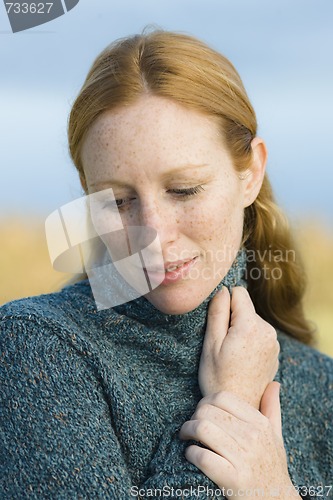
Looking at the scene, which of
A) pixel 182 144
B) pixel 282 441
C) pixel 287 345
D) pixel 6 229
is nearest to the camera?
pixel 182 144

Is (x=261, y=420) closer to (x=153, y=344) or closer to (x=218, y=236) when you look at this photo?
(x=153, y=344)

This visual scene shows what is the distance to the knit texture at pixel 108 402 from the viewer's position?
1.72 metres

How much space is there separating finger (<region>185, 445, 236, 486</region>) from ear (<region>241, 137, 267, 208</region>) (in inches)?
29.6

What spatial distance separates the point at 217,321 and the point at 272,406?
0.92 ft

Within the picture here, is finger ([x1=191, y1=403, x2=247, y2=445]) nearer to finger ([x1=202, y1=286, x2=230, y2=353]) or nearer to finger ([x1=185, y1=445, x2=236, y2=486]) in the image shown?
finger ([x1=185, y1=445, x2=236, y2=486])

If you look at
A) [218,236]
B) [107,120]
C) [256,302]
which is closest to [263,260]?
[256,302]

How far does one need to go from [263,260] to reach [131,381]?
0.70 metres

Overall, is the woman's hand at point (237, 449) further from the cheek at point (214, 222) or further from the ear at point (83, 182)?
the ear at point (83, 182)

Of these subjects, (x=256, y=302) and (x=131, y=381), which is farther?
(x=256, y=302)

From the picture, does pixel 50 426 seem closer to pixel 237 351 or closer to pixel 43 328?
pixel 43 328

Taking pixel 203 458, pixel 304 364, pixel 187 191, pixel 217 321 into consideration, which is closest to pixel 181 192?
pixel 187 191

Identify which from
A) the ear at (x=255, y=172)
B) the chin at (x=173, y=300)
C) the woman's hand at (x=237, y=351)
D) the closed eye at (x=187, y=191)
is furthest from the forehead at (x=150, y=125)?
the woman's hand at (x=237, y=351)

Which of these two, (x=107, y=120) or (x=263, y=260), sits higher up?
(x=107, y=120)

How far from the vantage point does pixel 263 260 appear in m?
2.44
